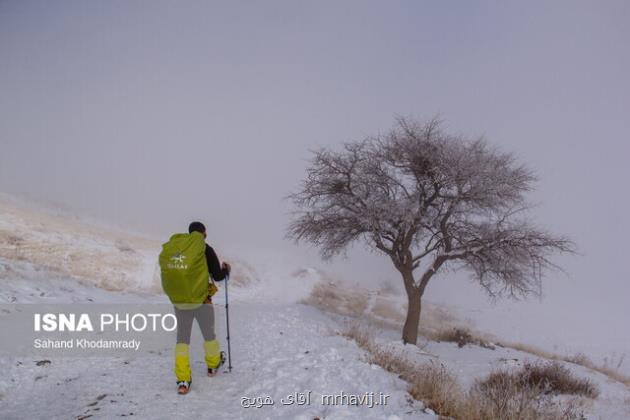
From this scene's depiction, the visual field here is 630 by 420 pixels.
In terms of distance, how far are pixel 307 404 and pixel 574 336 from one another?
102 ft

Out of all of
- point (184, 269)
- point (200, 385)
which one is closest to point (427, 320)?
point (200, 385)

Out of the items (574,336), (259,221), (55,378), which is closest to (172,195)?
(259,221)

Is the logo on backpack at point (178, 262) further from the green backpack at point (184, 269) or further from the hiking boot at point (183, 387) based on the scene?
the hiking boot at point (183, 387)

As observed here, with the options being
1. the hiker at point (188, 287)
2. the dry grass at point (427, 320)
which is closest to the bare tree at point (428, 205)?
the dry grass at point (427, 320)

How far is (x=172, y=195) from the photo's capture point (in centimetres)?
12631

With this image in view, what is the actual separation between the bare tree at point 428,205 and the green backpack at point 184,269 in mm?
7541

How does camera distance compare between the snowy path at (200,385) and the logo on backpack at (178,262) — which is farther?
the logo on backpack at (178,262)

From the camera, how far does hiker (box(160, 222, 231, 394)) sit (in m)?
5.57

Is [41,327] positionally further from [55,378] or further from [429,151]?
[429,151]

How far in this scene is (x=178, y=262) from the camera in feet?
18.3

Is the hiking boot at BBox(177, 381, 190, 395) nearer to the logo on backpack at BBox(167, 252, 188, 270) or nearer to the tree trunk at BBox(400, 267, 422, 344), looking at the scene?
the logo on backpack at BBox(167, 252, 188, 270)

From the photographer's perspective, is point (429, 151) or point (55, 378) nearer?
point (55, 378)

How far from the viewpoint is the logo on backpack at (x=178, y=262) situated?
5578mm

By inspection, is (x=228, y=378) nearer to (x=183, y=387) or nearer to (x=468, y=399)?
(x=183, y=387)
